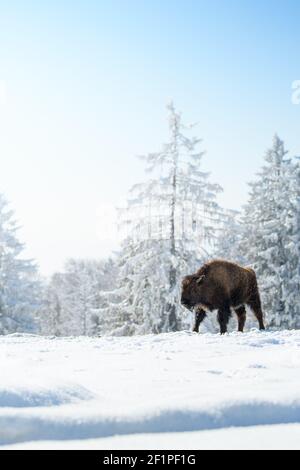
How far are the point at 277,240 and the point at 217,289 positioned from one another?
22514 millimetres

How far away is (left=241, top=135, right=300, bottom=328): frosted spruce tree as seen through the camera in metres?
32.3

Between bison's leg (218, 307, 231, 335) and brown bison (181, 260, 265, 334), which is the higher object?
brown bison (181, 260, 265, 334)

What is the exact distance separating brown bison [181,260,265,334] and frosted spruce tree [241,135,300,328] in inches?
727

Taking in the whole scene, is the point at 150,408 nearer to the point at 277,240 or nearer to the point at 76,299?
the point at 277,240

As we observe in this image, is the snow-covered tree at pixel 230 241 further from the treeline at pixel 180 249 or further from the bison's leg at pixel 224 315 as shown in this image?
the bison's leg at pixel 224 315

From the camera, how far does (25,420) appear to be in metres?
3.08

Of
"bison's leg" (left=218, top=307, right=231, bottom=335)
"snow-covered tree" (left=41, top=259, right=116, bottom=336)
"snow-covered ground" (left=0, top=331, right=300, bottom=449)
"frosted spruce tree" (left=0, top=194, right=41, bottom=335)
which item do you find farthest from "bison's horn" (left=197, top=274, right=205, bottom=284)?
"snow-covered tree" (left=41, top=259, right=116, bottom=336)

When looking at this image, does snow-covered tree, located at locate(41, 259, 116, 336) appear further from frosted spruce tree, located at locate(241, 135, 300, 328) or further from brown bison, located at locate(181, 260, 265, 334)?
brown bison, located at locate(181, 260, 265, 334)

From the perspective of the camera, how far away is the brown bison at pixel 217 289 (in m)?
12.5

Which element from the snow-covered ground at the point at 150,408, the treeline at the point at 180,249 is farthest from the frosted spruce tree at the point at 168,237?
the snow-covered ground at the point at 150,408

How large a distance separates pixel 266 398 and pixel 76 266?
79848 millimetres

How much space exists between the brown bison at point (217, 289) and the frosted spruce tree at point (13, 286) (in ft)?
77.0

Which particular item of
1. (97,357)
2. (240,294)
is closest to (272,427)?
(97,357)
